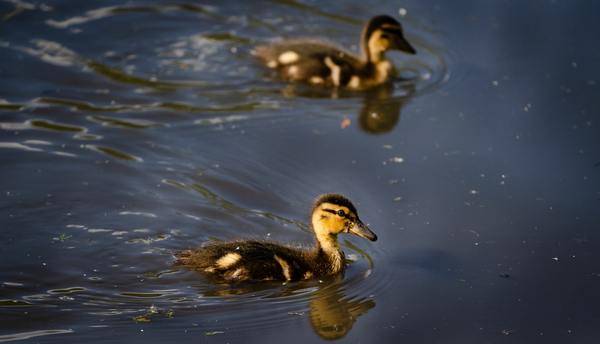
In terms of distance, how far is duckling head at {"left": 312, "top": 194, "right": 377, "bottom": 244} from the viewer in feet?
20.6

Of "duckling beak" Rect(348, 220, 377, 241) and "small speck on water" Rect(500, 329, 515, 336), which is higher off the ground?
"duckling beak" Rect(348, 220, 377, 241)

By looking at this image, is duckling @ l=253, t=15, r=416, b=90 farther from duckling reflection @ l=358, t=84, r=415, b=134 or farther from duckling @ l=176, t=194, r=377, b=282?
duckling @ l=176, t=194, r=377, b=282

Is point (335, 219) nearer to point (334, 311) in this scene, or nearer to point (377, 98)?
point (334, 311)

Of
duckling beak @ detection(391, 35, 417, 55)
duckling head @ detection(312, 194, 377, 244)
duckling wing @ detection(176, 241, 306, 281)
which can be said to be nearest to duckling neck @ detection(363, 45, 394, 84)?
A: duckling beak @ detection(391, 35, 417, 55)

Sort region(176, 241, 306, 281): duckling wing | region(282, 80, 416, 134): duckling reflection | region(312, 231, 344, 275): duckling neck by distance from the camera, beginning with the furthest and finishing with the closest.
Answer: region(282, 80, 416, 134): duckling reflection
region(312, 231, 344, 275): duckling neck
region(176, 241, 306, 281): duckling wing

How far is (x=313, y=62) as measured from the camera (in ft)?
29.7

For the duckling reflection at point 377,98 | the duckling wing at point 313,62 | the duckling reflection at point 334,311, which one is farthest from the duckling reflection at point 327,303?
the duckling wing at point 313,62

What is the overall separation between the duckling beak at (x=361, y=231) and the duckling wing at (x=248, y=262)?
0.37 meters

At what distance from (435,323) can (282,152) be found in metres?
2.36

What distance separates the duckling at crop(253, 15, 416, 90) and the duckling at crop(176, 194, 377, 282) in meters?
2.86

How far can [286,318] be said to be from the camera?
5.68 m

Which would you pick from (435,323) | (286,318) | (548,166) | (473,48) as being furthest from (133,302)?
(473,48)

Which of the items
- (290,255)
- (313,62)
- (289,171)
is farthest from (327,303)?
(313,62)

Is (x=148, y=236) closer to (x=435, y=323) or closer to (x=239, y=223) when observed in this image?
(x=239, y=223)
